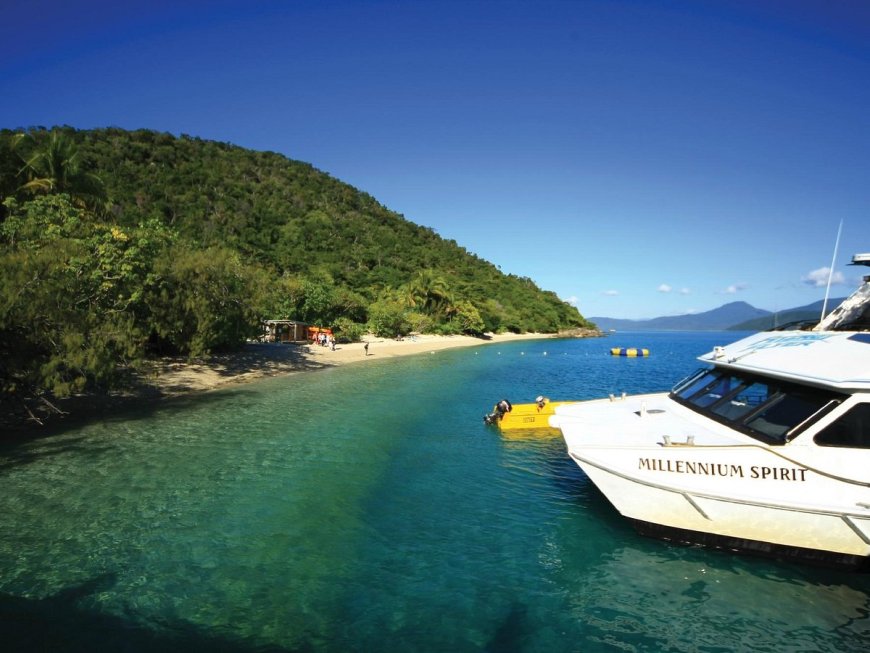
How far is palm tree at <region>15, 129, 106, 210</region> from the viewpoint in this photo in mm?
28781

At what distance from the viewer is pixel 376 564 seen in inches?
297

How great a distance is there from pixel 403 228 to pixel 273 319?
94.9m

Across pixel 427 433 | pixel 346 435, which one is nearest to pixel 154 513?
pixel 346 435

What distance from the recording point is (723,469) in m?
6.89

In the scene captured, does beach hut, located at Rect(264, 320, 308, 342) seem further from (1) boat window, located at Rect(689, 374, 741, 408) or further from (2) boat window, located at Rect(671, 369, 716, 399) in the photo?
(1) boat window, located at Rect(689, 374, 741, 408)

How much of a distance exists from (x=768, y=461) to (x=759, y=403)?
58.9 inches

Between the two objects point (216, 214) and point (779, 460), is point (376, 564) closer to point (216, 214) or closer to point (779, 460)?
point (779, 460)

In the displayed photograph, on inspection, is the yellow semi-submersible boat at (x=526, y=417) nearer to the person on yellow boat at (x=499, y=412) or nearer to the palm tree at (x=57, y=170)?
the person on yellow boat at (x=499, y=412)

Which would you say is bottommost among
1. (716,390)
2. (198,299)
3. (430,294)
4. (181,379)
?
(181,379)

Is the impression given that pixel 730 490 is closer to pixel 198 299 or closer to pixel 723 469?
pixel 723 469

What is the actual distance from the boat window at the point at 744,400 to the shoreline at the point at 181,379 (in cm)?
1857

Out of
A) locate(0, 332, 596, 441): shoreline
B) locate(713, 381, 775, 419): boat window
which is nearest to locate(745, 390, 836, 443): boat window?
locate(713, 381, 775, 419): boat window

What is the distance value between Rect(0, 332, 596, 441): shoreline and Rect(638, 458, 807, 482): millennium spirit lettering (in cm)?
1730

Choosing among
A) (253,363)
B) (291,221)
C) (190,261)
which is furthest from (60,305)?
(291,221)
